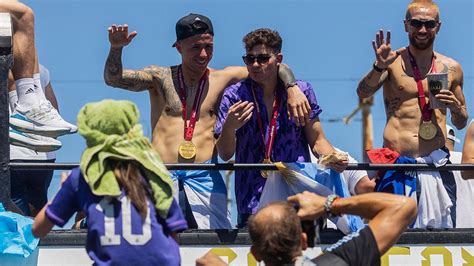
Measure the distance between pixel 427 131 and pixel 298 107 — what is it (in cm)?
109

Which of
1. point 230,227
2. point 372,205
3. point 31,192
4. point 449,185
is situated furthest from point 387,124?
A: point 372,205

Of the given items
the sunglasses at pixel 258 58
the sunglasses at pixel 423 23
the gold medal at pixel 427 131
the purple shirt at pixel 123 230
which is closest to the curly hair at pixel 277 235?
the purple shirt at pixel 123 230

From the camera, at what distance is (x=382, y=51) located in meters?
7.73

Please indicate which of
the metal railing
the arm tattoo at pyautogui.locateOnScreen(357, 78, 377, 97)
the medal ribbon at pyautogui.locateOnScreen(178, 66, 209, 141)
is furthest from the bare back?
the medal ribbon at pyautogui.locateOnScreen(178, 66, 209, 141)

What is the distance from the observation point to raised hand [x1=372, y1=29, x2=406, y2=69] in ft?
25.4

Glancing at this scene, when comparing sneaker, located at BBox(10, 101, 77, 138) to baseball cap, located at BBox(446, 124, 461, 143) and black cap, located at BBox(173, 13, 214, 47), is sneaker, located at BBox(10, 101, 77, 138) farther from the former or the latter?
baseball cap, located at BBox(446, 124, 461, 143)

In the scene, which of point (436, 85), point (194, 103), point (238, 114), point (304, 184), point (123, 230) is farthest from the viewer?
point (194, 103)

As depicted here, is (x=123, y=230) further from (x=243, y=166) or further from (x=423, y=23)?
(x=423, y=23)

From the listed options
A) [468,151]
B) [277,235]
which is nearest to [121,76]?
[468,151]

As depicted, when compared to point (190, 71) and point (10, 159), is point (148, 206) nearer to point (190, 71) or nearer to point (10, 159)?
point (10, 159)

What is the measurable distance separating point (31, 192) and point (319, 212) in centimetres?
327

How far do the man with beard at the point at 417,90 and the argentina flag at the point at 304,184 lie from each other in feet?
2.74

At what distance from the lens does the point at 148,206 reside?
501cm

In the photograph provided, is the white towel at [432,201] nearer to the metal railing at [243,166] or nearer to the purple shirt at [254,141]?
the metal railing at [243,166]
